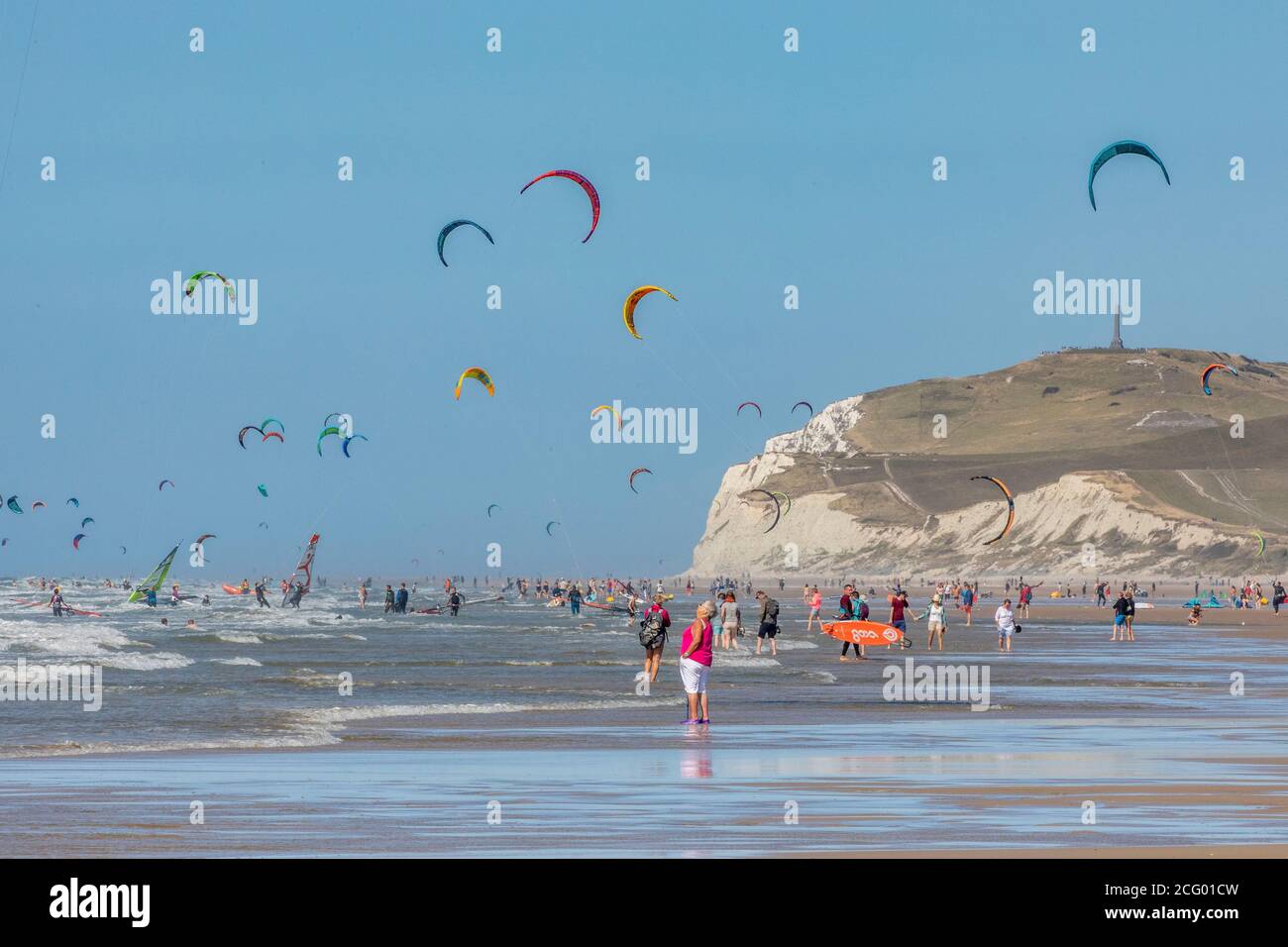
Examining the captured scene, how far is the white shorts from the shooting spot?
1867cm

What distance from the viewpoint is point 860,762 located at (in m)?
15.1

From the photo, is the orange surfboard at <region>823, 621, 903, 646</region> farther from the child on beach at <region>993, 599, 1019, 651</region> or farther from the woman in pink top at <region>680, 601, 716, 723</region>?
the woman in pink top at <region>680, 601, 716, 723</region>

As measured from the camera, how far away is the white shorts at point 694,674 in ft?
61.3

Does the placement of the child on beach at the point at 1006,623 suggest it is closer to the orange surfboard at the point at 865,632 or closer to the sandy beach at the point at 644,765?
the orange surfboard at the point at 865,632

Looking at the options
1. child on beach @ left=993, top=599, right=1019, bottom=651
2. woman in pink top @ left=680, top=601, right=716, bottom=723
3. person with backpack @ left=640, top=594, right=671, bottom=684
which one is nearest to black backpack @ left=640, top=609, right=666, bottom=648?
person with backpack @ left=640, top=594, right=671, bottom=684

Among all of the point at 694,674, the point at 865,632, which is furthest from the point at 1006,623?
the point at 694,674

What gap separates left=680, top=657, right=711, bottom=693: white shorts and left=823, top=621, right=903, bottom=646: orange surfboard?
539 inches

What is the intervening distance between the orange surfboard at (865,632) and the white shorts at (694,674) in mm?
13693

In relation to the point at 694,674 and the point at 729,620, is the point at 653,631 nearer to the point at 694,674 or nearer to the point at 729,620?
the point at 694,674

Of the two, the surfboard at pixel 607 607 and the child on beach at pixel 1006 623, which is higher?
the child on beach at pixel 1006 623

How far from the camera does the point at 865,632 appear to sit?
3409 centimetres

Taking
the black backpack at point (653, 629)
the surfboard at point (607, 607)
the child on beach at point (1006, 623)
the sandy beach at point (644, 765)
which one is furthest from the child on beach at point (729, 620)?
the surfboard at point (607, 607)
